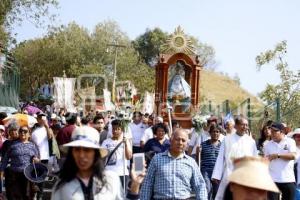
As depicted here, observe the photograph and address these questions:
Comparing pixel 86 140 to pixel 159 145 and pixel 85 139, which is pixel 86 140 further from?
pixel 159 145

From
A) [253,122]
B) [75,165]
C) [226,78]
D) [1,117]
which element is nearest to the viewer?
[75,165]

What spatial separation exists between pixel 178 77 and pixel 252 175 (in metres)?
31.0

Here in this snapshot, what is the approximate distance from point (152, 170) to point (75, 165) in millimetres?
2717

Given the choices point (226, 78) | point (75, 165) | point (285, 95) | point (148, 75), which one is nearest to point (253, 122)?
point (285, 95)

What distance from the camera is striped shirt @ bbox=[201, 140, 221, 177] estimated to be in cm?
1152

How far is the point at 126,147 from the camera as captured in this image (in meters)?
10.7

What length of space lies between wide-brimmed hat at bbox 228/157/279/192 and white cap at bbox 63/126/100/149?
4.54ft

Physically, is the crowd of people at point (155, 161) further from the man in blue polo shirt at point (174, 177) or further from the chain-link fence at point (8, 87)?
the chain-link fence at point (8, 87)

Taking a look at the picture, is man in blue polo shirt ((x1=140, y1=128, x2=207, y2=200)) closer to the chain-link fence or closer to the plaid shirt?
the plaid shirt

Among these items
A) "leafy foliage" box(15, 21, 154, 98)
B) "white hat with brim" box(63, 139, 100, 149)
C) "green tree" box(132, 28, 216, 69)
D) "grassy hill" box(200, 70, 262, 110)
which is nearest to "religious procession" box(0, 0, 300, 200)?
"white hat with brim" box(63, 139, 100, 149)

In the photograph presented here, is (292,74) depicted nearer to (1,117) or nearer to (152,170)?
(1,117)

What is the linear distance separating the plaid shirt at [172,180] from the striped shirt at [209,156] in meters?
4.14

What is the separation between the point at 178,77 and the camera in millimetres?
34469

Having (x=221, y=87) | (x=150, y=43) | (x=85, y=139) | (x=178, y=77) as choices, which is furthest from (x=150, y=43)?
(x=85, y=139)
